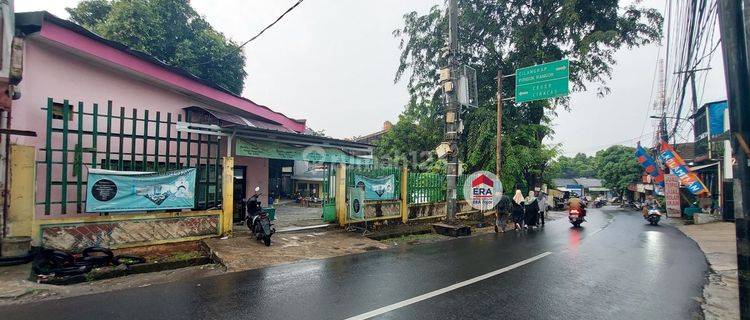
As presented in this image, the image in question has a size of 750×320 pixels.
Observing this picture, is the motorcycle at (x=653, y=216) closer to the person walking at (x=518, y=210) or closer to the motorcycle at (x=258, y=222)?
the person walking at (x=518, y=210)

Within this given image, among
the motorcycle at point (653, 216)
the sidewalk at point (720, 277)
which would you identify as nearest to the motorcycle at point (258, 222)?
the sidewalk at point (720, 277)

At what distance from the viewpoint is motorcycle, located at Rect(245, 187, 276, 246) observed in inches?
355

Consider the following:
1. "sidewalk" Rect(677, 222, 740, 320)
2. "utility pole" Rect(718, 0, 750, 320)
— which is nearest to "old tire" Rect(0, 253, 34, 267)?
"utility pole" Rect(718, 0, 750, 320)

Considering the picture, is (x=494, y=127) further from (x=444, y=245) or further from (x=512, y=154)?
(x=444, y=245)

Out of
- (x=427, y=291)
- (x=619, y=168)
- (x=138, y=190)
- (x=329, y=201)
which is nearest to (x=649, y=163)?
(x=619, y=168)

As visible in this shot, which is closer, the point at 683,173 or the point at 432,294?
the point at 432,294

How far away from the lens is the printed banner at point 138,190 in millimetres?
7559

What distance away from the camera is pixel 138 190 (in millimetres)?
8094

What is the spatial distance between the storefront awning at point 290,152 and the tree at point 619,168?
146 ft

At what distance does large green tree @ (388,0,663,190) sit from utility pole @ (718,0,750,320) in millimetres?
14661

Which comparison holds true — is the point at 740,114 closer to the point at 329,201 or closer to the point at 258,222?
the point at 258,222

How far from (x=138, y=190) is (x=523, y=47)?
1980cm

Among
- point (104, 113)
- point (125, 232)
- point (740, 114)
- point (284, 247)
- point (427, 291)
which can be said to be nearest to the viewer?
point (740, 114)

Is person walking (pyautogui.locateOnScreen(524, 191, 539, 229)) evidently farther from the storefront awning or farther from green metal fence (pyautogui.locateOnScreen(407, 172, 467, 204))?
the storefront awning
